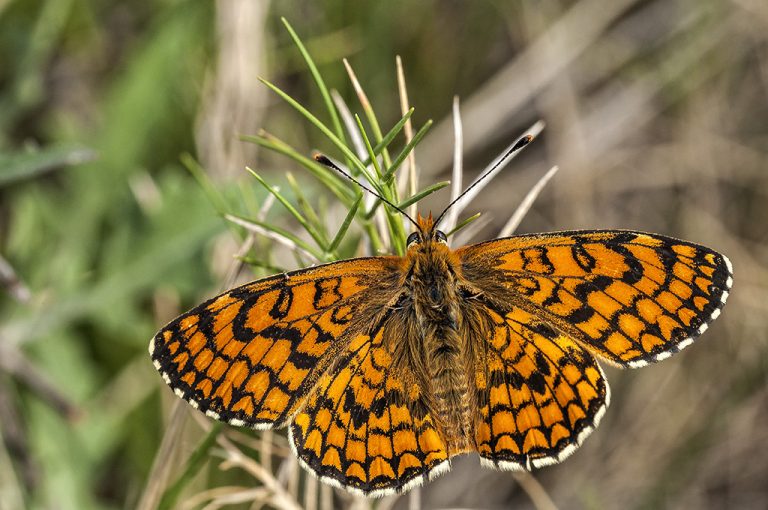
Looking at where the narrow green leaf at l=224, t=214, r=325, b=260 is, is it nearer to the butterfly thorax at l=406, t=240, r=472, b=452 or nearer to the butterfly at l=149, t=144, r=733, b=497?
the butterfly at l=149, t=144, r=733, b=497

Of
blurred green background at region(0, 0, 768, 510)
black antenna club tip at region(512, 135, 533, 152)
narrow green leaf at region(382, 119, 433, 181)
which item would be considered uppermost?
narrow green leaf at region(382, 119, 433, 181)

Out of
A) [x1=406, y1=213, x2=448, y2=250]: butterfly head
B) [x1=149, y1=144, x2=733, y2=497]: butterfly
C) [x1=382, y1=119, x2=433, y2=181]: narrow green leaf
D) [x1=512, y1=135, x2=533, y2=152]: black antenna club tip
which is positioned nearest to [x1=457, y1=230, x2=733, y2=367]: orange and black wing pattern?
[x1=149, y1=144, x2=733, y2=497]: butterfly

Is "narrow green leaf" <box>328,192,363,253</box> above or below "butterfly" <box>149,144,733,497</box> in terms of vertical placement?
above

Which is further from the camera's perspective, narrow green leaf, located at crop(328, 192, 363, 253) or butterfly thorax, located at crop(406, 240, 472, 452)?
butterfly thorax, located at crop(406, 240, 472, 452)

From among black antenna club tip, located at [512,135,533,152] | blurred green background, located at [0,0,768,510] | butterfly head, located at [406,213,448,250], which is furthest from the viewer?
blurred green background, located at [0,0,768,510]

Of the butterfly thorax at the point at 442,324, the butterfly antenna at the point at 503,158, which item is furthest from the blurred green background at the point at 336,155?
the butterfly antenna at the point at 503,158

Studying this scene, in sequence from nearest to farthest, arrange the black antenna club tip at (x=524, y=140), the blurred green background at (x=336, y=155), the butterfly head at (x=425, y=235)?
the black antenna club tip at (x=524, y=140), the butterfly head at (x=425, y=235), the blurred green background at (x=336, y=155)

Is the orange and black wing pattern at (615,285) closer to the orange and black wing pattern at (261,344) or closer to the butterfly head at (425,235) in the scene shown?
the butterfly head at (425,235)

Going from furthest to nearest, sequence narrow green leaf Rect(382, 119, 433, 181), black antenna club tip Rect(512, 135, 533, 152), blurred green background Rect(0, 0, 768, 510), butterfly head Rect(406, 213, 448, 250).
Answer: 1. blurred green background Rect(0, 0, 768, 510)
2. butterfly head Rect(406, 213, 448, 250)
3. black antenna club tip Rect(512, 135, 533, 152)
4. narrow green leaf Rect(382, 119, 433, 181)
